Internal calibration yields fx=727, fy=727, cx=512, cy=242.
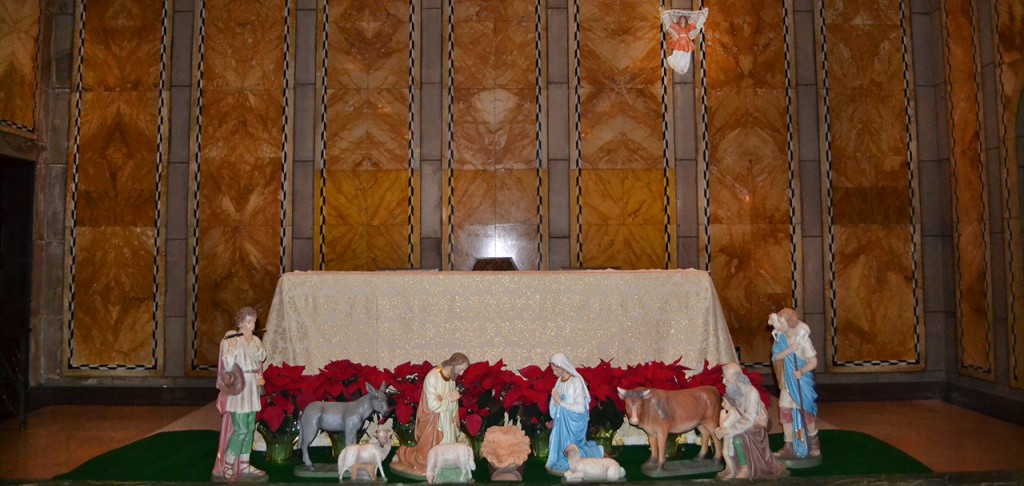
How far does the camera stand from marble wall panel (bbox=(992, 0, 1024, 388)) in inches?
300

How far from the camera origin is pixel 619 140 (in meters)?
9.02

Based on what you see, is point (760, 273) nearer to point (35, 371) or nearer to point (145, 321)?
point (145, 321)

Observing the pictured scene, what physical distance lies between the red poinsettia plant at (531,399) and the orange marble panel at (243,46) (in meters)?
5.71

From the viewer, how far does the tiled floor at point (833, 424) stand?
5801 millimetres

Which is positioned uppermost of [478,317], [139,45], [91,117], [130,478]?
[139,45]

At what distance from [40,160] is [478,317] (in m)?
6.45

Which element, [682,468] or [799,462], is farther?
[799,462]

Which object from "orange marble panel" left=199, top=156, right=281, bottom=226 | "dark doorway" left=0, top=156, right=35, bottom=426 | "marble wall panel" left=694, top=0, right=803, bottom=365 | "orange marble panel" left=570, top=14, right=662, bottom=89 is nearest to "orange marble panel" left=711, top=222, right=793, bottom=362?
"marble wall panel" left=694, top=0, right=803, bottom=365

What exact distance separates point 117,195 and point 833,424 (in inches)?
333

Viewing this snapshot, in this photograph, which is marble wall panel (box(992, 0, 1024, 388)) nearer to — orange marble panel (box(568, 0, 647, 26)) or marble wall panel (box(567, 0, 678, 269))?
marble wall panel (box(567, 0, 678, 269))

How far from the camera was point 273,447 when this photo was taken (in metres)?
5.10

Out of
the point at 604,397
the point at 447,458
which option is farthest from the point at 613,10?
the point at 447,458

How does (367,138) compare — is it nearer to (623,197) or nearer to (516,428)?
(623,197)

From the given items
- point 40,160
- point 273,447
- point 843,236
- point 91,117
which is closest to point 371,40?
point 91,117
